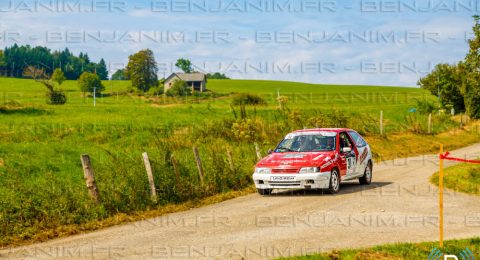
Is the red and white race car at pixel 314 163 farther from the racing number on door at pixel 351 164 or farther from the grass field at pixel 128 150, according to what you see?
the grass field at pixel 128 150

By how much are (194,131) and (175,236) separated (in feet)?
76.1

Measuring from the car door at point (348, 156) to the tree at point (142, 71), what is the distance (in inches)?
3904

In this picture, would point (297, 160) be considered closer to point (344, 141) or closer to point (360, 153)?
point (344, 141)

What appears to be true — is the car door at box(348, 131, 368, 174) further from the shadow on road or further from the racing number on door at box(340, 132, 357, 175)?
the shadow on road

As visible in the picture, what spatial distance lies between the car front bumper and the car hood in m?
0.26

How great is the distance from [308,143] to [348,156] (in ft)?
3.88

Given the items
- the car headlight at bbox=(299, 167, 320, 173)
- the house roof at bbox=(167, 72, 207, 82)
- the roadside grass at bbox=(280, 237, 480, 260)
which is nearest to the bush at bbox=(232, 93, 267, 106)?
the car headlight at bbox=(299, 167, 320, 173)

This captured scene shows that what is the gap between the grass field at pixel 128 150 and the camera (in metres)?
12.1

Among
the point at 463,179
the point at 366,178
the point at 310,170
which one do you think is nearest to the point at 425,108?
the point at 463,179

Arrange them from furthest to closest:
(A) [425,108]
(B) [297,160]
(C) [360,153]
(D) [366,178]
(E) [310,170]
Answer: (A) [425,108], (D) [366,178], (C) [360,153], (B) [297,160], (E) [310,170]

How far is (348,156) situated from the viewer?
1702 cm

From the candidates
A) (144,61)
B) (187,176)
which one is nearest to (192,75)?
(144,61)

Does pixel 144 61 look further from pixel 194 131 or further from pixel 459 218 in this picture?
pixel 459 218

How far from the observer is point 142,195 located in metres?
13.9
